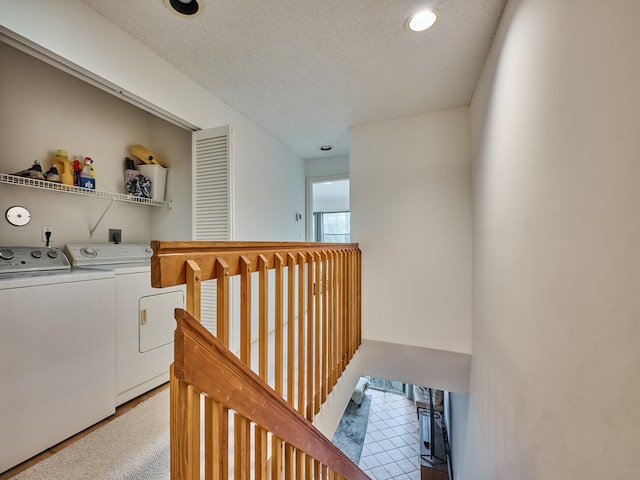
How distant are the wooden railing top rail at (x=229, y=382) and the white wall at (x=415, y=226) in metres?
1.79

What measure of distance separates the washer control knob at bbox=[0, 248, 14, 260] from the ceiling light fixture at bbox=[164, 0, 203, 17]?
1778 millimetres

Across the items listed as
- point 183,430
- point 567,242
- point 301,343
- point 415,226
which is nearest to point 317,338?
point 301,343

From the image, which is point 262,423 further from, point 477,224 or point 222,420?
point 477,224

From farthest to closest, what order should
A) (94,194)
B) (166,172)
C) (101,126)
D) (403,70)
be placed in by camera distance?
(166,172) < (101,126) < (94,194) < (403,70)

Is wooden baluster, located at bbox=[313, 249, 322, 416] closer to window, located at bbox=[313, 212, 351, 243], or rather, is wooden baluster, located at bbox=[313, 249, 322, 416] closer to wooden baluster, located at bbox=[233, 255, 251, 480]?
wooden baluster, located at bbox=[233, 255, 251, 480]

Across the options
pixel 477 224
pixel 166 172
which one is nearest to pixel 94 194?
pixel 166 172

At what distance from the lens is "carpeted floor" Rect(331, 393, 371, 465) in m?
4.56

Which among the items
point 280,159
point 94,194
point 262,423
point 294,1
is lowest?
point 262,423

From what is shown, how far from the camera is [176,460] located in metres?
0.60

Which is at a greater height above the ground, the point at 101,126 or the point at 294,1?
the point at 294,1

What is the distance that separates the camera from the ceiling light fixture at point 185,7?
4.57ft

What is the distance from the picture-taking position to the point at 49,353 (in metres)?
1.41

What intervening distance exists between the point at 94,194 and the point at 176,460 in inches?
90.4

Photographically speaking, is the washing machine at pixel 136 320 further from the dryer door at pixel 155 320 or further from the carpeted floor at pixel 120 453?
the carpeted floor at pixel 120 453
